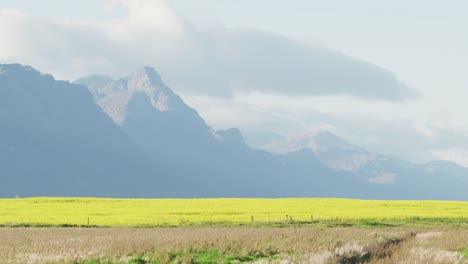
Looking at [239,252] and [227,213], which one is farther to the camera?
[227,213]

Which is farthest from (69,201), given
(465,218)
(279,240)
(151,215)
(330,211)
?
(279,240)

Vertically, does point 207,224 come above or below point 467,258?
Answer: above

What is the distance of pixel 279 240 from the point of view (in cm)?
3612

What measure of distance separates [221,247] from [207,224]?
98.2 ft

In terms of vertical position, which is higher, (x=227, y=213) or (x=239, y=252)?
(x=227, y=213)

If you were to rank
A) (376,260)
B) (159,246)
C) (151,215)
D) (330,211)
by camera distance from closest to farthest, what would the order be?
1. (376,260)
2. (159,246)
3. (151,215)
4. (330,211)

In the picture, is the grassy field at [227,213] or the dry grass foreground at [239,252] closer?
the dry grass foreground at [239,252]

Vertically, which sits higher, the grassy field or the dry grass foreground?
the grassy field

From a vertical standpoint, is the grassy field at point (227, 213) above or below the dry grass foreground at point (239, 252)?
above

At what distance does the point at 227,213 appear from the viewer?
73.2 metres

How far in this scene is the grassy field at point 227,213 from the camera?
211ft

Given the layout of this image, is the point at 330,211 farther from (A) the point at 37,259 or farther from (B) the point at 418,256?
(A) the point at 37,259

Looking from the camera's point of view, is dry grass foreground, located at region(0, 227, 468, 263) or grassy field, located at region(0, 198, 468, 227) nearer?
dry grass foreground, located at region(0, 227, 468, 263)

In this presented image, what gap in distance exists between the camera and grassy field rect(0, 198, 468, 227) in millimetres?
64438
